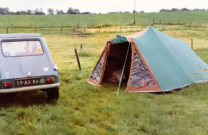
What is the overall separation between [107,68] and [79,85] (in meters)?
1.65

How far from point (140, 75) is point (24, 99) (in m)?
A: 4.07

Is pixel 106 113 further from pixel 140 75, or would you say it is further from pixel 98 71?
pixel 98 71

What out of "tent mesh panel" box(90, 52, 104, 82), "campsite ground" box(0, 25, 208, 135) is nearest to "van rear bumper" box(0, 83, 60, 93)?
"campsite ground" box(0, 25, 208, 135)

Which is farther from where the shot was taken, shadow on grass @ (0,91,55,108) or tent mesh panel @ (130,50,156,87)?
tent mesh panel @ (130,50,156,87)

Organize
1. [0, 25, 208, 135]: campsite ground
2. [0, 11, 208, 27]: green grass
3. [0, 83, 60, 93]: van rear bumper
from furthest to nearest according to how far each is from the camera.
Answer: [0, 11, 208, 27]: green grass, [0, 83, 60, 93]: van rear bumper, [0, 25, 208, 135]: campsite ground

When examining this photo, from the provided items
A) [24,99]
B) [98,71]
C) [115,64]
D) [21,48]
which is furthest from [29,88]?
[115,64]

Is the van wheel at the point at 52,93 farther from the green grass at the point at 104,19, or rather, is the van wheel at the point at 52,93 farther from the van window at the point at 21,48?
the green grass at the point at 104,19

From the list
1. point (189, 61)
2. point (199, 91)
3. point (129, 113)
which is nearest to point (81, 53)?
point (189, 61)

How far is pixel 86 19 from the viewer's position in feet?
250

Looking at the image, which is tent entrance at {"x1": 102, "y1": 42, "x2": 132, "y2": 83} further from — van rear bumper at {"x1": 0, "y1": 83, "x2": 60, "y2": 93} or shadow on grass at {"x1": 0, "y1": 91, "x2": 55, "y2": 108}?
van rear bumper at {"x1": 0, "y1": 83, "x2": 60, "y2": 93}

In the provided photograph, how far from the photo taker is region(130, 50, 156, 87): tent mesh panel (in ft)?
29.2

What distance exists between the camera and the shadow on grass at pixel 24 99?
6.89 meters

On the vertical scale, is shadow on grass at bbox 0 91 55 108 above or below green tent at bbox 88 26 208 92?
below

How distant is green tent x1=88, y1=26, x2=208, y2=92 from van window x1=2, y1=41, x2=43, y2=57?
3333 mm
